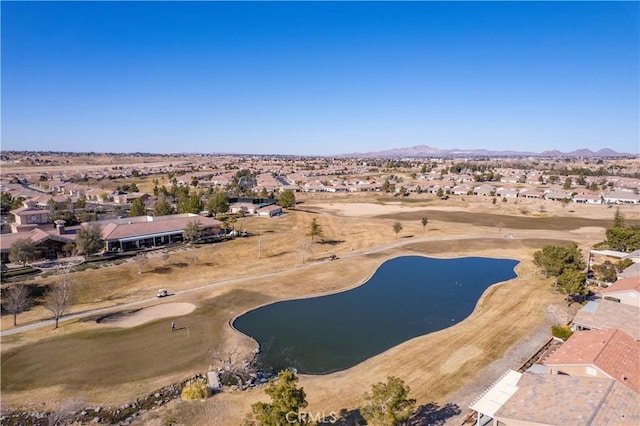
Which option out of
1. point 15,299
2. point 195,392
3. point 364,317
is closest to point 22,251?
point 15,299

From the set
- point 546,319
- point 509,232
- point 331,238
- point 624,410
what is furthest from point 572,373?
point 509,232

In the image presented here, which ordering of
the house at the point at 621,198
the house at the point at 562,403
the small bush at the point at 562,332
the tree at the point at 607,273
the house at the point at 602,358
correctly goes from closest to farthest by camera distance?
the house at the point at 562,403 < the house at the point at 602,358 < the small bush at the point at 562,332 < the tree at the point at 607,273 < the house at the point at 621,198

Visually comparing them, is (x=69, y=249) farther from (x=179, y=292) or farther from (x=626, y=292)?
(x=626, y=292)

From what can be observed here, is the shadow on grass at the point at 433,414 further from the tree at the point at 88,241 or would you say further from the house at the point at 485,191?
the house at the point at 485,191

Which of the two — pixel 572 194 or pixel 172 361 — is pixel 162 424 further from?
pixel 572 194

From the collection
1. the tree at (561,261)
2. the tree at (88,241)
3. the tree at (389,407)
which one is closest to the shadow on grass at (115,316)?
the tree at (88,241)

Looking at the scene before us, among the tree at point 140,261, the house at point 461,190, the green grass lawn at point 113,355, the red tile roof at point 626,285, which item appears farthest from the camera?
the house at point 461,190

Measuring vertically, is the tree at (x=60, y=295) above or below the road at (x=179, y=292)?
above

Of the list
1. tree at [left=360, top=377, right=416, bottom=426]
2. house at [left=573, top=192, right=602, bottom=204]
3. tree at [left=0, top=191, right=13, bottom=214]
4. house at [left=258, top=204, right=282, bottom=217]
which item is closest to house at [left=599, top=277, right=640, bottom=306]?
tree at [left=360, top=377, right=416, bottom=426]
